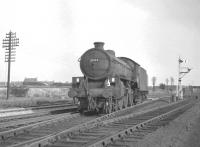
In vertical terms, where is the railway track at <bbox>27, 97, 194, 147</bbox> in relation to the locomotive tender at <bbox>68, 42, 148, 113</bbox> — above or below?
below

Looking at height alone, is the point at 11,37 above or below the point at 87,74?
above

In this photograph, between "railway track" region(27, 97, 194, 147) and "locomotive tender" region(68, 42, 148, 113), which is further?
"locomotive tender" region(68, 42, 148, 113)

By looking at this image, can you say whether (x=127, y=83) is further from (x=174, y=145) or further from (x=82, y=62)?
(x=174, y=145)

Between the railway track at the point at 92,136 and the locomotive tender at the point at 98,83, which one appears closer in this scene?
the railway track at the point at 92,136

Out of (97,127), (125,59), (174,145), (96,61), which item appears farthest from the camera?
(125,59)

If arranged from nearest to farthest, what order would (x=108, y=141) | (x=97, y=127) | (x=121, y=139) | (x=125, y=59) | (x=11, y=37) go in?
(x=108, y=141) < (x=121, y=139) < (x=97, y=127) < (x=125, y=59) < (x=11, y=37)

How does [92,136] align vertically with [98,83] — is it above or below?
below

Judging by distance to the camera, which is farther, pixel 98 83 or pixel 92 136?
pixel 98 83

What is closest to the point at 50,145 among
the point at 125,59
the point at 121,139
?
the point at 121,139

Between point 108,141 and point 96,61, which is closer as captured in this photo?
point 108,141

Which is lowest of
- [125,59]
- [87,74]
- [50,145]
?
[50,145]

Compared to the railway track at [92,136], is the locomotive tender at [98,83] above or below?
above

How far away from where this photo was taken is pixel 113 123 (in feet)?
38.9

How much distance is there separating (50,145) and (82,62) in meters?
10.1
